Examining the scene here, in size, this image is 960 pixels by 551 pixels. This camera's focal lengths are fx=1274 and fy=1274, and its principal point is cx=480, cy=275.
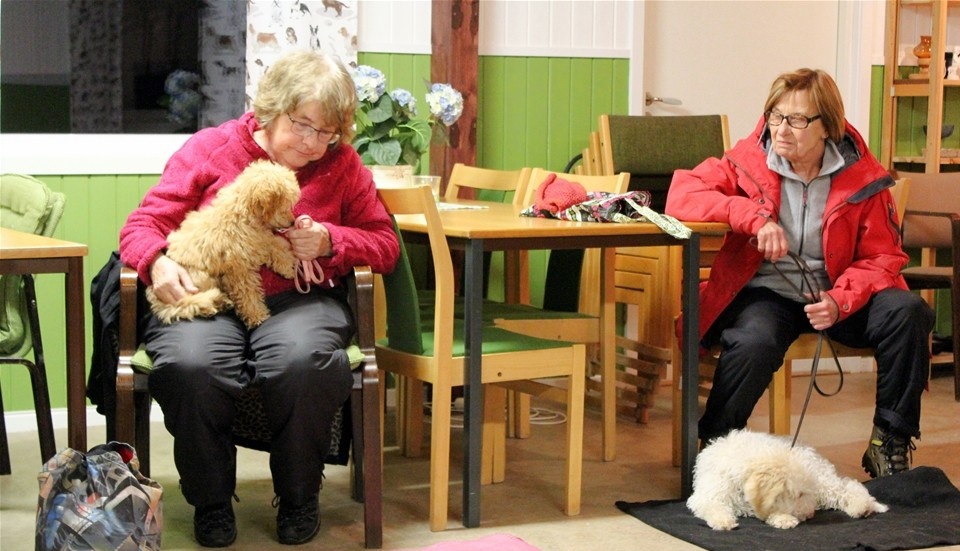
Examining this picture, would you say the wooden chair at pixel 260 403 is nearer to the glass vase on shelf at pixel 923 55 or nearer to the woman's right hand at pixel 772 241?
the woman's right hand at pixel 772 241

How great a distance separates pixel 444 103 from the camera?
3758mm

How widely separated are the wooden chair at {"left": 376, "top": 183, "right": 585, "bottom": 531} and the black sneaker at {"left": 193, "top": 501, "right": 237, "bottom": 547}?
0.48m

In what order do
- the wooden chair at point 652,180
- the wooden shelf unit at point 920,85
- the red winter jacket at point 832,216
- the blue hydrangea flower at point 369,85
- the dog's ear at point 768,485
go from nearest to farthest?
the dog's ear at point 768,485 < the red winter jacket at point 832,216 < the blue hydrangea flower at point 369,85 < the wooden chair at point 652,180 < the wooden shelf unit at point 920,85

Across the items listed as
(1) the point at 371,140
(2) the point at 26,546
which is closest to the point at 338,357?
(2) the point at 26,546

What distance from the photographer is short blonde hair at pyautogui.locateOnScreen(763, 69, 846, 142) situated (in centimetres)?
330

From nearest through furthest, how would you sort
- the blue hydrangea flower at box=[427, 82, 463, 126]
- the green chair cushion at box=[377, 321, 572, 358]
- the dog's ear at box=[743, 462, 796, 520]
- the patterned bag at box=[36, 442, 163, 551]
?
the patterned bag at box=[36, 442, 163, 551] < the dog's ear at box=[743, 462, 796, 520] < the green chair cushion at box=[377, 321, 572, 358] < the blue hydrangea flower at box=[427, 82, 463, 126]

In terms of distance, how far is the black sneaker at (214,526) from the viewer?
2787 millimetres

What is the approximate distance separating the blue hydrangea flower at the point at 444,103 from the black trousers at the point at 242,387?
114cm

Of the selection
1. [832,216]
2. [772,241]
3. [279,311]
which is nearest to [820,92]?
[832,216]

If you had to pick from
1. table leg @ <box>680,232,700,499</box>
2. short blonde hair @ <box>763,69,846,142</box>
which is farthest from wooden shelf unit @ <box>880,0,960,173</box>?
table leg @ <box>680,232,700,499</box>

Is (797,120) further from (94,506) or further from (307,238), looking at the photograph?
(94,506)

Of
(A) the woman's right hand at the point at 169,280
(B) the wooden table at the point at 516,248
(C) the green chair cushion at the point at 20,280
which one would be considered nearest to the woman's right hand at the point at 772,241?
(B) the wooden table at the point at 516,248

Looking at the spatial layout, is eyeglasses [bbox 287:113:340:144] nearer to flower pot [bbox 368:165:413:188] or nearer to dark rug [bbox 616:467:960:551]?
flower pot [bbox 368:165:413:188]

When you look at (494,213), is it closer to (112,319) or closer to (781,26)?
(112,319)
